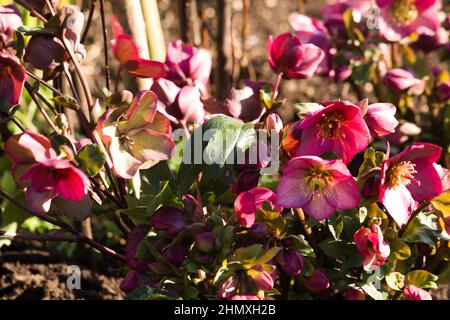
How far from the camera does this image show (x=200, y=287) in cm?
107

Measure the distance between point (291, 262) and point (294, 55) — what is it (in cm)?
38

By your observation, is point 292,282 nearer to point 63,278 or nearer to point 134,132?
point 134,132

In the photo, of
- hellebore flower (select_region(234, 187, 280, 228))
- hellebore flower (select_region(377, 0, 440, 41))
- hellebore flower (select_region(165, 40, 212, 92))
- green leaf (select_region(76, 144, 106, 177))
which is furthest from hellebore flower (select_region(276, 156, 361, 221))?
hellebore flower (select_region(377, 0, 440, 41))

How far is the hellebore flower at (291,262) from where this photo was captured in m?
1.00

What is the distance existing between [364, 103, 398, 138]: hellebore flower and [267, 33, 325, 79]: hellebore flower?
232 millimetres

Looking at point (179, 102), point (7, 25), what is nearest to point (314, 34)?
point (179, 102)

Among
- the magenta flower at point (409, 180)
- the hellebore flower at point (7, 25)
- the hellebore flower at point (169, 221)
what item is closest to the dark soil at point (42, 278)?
the hellebore flower at point (169, 221)

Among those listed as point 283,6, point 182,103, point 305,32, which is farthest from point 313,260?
point 283,6

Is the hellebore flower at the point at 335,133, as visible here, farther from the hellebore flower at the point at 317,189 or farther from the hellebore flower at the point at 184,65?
the hellebore flower at the point at 184,65

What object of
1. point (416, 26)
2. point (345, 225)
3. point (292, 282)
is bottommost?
point (292, 282)

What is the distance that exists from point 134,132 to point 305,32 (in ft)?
2.06

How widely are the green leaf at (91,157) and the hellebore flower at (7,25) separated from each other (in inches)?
8.8

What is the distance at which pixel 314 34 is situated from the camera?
150 cm
